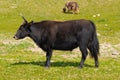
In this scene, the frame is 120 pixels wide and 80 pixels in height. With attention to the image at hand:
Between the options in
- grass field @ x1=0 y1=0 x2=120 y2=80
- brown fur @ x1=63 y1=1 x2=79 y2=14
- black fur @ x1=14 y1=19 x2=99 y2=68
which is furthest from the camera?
brown fur @ x1=63 y1=1 x2=79 y2=14

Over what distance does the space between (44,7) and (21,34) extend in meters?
41.6

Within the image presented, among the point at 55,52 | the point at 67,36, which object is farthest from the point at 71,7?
the point at 67,36

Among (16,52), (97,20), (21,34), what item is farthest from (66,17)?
(21,34)

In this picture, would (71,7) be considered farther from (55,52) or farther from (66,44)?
(66,44)

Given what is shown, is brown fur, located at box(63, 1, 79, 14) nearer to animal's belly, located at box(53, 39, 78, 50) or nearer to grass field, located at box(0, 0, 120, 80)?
grass field, located at box(0, 0, 120, 80)

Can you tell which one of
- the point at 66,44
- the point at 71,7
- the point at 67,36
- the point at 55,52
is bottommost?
the point at 71,7

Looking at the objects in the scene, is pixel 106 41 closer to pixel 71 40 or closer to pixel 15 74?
pixel 71 40

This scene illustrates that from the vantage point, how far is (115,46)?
3127 centimetres

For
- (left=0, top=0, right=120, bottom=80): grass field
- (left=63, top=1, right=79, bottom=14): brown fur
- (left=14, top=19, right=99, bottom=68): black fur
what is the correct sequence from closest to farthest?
A: (left=0, top=0, right=120, bottom=80): grass field → (left=14, top=19, right=99, bottom=68): black fur → (left=63, top=1, right=79, bottom=14): brown fur

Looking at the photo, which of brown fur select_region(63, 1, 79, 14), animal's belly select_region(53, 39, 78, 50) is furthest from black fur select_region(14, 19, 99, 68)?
brown fur select_region(63, 1, 79, 14)

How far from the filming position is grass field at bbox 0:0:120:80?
1848 cm

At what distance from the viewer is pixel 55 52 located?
28.4m

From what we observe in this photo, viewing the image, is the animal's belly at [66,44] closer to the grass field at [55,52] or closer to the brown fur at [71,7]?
the grass field at [55,52]

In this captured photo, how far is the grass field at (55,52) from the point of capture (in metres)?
18.5
